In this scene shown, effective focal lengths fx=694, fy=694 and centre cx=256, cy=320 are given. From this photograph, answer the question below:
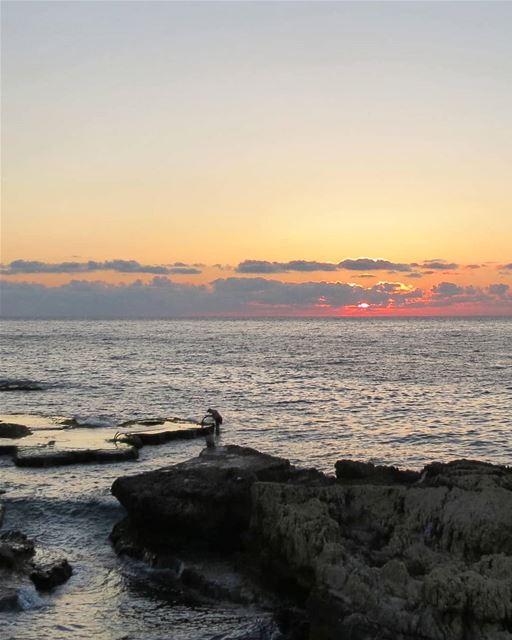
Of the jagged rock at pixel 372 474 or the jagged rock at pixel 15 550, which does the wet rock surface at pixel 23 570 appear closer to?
the jagged rock at pixel 15 550

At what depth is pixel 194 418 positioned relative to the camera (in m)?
45.2

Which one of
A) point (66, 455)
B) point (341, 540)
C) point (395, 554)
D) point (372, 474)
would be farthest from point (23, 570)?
point (66, 455)

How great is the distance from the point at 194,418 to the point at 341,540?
30.2m

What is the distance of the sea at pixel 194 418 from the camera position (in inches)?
644

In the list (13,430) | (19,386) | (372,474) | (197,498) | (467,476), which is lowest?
(19,386)

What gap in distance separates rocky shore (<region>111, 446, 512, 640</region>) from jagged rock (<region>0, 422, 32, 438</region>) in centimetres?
1596

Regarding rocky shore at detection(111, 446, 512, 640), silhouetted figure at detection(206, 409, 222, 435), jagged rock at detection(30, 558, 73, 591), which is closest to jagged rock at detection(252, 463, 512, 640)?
rocky shore at detection(111, 446, 512, 640)

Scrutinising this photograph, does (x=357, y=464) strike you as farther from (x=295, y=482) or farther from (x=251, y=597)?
(x=251, y=597)

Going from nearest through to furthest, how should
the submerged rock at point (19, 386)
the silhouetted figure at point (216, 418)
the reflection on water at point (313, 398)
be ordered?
A: the reflection on water at point (313, 398) → the silhouetted figure at point (216, 418) → the submerged rock at point (19, 386)

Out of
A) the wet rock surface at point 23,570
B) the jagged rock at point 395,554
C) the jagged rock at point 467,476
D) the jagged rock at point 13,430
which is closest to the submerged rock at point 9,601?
the wet rock surface at point 23,570

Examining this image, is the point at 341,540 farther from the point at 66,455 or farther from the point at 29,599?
the point at 66,455

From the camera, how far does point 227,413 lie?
47594mm

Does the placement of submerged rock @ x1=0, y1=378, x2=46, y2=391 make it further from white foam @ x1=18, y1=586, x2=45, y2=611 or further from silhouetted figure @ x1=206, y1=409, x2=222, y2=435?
white foam @ x1=18, y1=586, x2=45, y2=611

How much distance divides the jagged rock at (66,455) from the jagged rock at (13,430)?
3635 mm
